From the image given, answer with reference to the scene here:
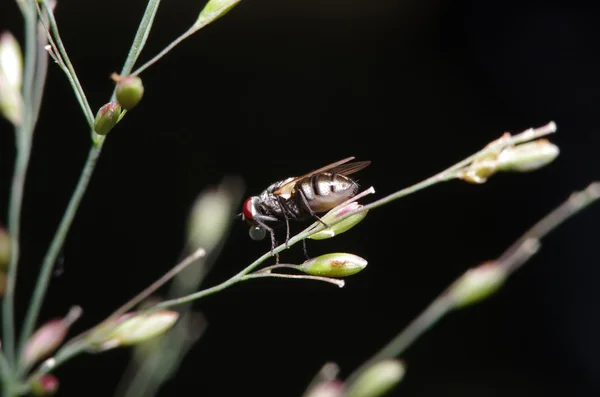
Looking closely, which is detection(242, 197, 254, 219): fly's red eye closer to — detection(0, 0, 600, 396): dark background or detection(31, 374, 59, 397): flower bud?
detection(31, 374, 59, 397): flower bud

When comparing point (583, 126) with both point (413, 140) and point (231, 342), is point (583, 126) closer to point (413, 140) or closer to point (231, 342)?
point (413, 140)

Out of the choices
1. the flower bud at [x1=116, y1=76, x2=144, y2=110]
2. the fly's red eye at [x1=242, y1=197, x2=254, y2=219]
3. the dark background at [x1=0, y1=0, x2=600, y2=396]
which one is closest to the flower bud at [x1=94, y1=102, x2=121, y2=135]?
the flower bud at [x1=116, y1=76, x2=144, y2=110]

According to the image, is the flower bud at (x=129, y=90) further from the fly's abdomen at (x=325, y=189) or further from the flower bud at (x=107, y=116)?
the fly's abdomen at (x=325, y=189)

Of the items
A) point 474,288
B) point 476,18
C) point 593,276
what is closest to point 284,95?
Result: point 476,18

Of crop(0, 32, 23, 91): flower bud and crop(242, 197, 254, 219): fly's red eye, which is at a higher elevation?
crop(0, 32, 23, 91): flower bud

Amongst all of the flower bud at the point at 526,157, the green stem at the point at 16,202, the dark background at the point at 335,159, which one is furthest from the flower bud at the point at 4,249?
the dark background at the point at 335,159
